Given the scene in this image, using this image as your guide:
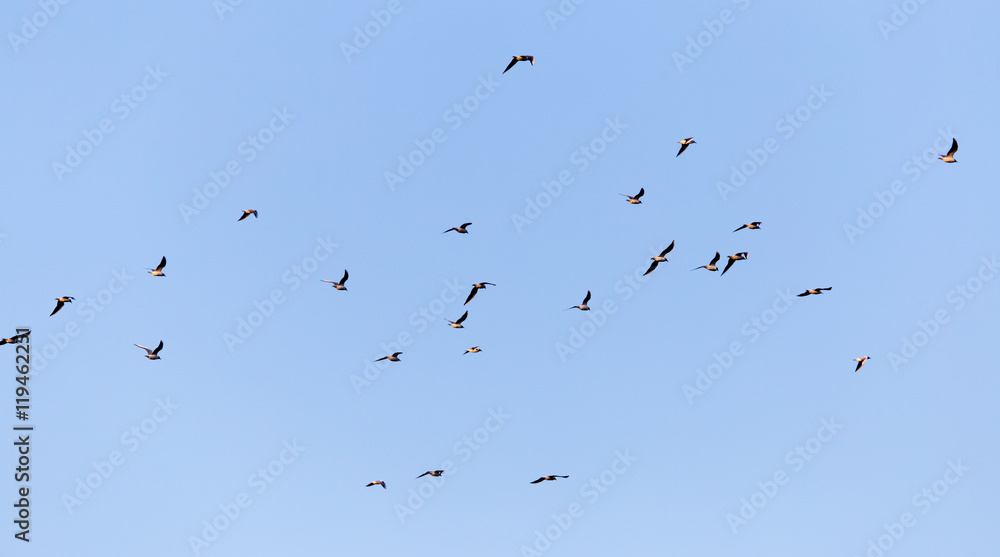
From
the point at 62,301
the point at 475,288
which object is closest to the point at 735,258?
the point at 475,288

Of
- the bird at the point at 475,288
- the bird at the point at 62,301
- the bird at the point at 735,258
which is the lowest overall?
the bird at the point at 62,301

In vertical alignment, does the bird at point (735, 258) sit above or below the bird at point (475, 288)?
above

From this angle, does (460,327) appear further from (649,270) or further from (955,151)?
(955,151)

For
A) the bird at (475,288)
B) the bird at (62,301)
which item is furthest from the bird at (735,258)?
the bird at (62,301)

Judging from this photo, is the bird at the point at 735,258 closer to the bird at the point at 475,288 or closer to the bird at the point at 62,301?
the bird at the point at 475,288

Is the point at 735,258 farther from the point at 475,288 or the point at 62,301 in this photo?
the point at 62,301

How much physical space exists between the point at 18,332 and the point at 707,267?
43.2m

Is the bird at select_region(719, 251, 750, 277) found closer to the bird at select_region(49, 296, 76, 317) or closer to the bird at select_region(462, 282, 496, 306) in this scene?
the bird at select_region(462, 282, 496, 306)

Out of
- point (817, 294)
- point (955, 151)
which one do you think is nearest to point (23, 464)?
point (817, 294)

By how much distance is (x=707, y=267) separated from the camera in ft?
345

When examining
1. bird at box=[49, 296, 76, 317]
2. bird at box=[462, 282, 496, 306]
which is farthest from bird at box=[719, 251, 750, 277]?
bird at box=[49, 296, 76, 317]

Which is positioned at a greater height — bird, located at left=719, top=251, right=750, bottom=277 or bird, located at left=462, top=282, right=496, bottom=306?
bird, located at left=719, top=251, right=750, bottom=277

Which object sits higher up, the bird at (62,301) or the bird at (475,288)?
the bird at (475,288)

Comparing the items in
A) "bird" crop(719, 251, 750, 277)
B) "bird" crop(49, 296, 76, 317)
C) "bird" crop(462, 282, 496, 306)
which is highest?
"bird" crop(719, 251, 750, 277)
